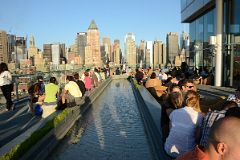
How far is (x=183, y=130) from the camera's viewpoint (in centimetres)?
509

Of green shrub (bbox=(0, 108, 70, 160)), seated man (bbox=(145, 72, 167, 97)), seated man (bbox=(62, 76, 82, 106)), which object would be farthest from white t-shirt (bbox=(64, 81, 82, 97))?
seated man (bbox=(145, 72, 167, 97))

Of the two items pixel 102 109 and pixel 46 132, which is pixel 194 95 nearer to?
pixel 46 132

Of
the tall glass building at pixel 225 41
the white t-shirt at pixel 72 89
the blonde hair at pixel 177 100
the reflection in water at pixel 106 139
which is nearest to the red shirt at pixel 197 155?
the blonde hair at pixel 177 100

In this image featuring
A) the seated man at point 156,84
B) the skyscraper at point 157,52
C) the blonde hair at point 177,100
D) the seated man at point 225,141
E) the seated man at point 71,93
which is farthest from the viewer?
the skyscraper at point 157,52

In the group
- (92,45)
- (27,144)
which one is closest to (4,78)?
(27,144)

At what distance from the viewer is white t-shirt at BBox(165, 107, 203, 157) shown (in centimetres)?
507

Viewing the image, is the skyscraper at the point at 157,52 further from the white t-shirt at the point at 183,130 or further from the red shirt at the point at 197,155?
the red shirt at the point at 197,155

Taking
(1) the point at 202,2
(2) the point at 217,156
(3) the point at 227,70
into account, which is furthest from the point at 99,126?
(1) the point at 202,2

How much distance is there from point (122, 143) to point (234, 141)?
691cm

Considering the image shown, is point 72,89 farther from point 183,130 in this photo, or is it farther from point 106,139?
point 183,130

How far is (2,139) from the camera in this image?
824 cm

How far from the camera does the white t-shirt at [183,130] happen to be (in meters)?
5.07

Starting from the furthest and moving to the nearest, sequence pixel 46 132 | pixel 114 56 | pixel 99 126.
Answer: pixel 114 56, pixel 99 126, pixel 46 132

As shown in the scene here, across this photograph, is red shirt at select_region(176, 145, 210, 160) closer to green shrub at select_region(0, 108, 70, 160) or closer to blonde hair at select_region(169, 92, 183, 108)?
blonde hair at select_region(169, 92, 183, 108)
